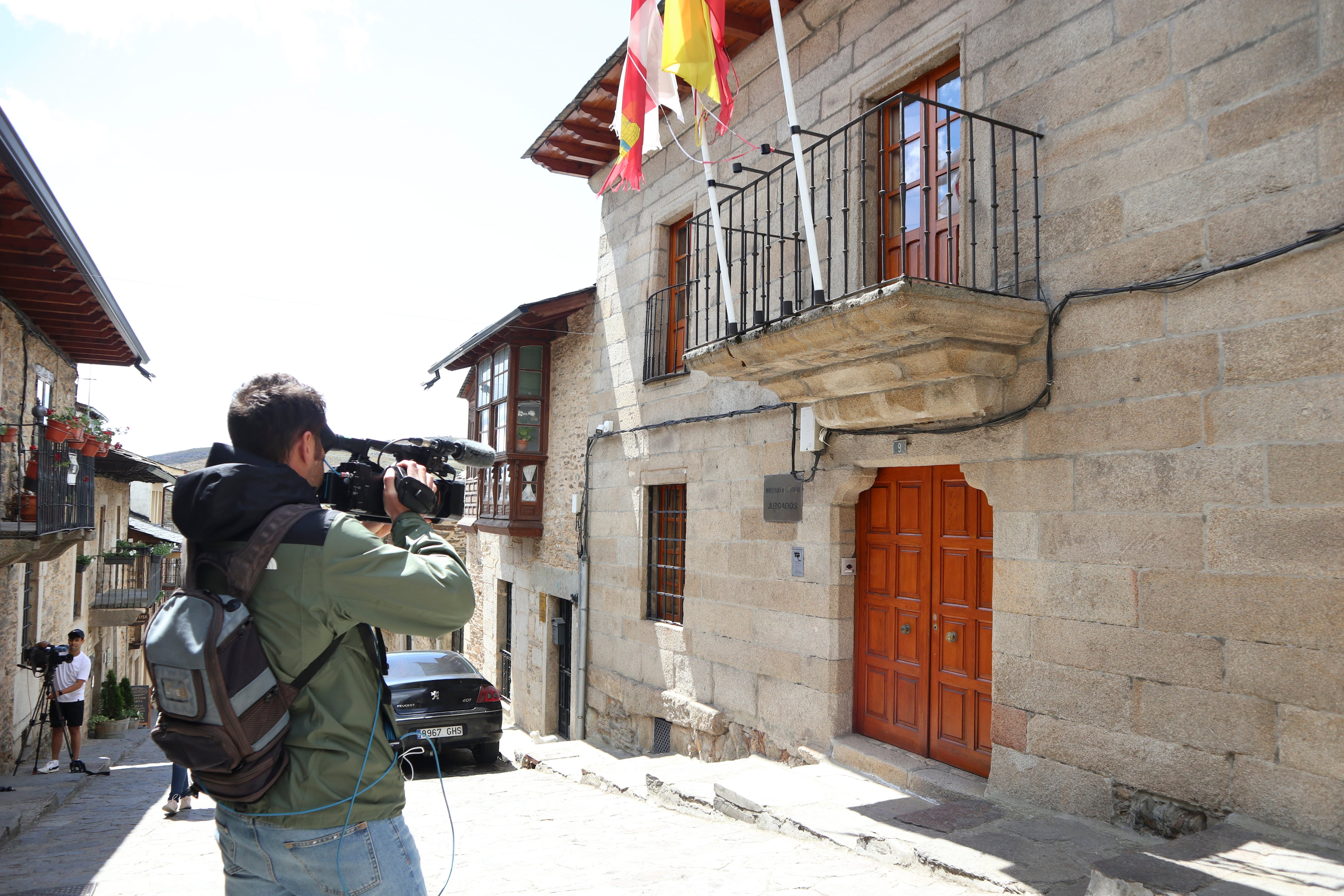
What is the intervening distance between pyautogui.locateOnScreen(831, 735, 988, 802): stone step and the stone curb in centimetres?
544

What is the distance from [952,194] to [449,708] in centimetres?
652

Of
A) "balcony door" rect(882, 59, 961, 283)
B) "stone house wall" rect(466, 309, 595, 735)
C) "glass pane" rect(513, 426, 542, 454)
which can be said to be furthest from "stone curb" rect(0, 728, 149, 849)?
"balcony door" rect(882, 59, 961, 283)

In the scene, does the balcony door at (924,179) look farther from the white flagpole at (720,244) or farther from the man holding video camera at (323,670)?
the man holding video camera at (323,670)

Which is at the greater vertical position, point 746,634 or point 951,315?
point 951,315

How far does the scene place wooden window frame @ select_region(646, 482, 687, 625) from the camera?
8.20 meters

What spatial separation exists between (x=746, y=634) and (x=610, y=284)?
4392 mm

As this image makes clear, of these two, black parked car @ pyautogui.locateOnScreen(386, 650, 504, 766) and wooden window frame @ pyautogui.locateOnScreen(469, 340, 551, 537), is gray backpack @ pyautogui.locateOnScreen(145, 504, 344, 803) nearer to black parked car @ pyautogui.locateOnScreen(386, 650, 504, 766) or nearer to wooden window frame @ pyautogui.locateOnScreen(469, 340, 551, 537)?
black parked car @ pyautogui.locateOnScreen(386, 650, 504, 766)

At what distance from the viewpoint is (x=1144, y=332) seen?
164 inches

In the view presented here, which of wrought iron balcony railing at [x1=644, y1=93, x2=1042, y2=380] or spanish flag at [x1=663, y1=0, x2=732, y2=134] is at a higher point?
spanish flag at [x1=663, y1=0, x2=732, y2=134]

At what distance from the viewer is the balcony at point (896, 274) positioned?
14.6ft

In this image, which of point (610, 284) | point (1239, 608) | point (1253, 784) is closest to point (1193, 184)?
point (1239, 608)

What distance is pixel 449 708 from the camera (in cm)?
859

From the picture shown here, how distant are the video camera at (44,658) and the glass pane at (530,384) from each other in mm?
5730

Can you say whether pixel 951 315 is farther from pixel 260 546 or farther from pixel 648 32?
pixel 260 546
